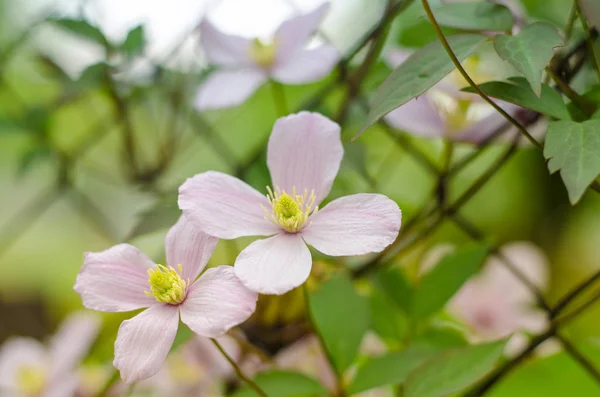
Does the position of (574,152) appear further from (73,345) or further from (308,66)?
(73,345)

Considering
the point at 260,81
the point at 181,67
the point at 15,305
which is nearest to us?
the point at 260,81

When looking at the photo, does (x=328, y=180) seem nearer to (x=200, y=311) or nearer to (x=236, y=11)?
(x=200, y=311)

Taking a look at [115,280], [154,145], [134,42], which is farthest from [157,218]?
[154,145]

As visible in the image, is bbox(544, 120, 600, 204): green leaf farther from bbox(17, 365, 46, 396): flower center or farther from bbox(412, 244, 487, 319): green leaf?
bbox(17, 365, 46, 396): flower center

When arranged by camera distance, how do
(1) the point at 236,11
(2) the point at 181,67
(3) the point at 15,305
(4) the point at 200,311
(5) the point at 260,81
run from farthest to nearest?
1. (3) the point at 15,305
2. (2) the point at 181,67
3. (1) the point at 236,11
4. (5) the point at 260,81
5. (4) the point at 200,311

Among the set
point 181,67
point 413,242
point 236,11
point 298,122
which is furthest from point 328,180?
point 181,67

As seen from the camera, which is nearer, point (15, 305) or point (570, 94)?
point (570, 94)
